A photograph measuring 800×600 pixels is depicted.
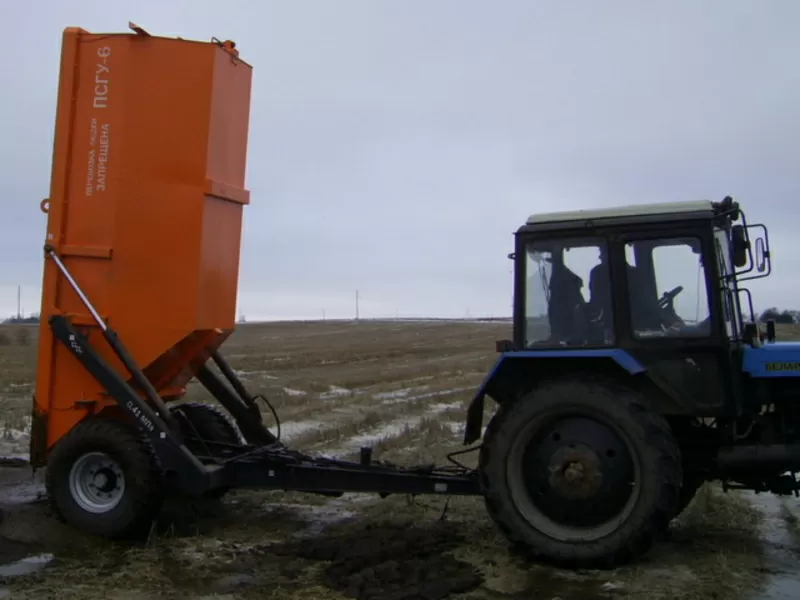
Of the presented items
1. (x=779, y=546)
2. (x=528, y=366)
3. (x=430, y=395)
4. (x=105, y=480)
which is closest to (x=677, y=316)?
(x=528, y=366)

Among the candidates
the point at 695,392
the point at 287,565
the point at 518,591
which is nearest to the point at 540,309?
the point at 695,392

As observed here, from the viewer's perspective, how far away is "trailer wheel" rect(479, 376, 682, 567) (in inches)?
232

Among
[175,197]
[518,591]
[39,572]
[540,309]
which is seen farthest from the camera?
[175,197]

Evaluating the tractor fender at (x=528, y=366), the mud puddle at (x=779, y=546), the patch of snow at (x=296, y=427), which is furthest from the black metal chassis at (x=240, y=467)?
the patch of snow at (x=296, y=427)

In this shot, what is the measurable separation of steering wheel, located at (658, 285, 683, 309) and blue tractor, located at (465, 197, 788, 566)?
1cm

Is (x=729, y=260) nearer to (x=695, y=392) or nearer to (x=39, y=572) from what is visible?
(x=695, y=392)

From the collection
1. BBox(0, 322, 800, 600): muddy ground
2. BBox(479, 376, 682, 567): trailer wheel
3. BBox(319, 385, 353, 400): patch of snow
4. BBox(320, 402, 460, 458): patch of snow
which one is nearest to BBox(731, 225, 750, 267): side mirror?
BBox(479, 376, 682, 567): trailer wheel

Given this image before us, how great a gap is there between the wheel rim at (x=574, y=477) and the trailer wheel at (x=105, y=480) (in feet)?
9.93

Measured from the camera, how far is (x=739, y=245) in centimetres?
625

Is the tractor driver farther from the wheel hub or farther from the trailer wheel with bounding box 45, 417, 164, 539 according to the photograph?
the trailer wheel with bounding box 45, 417, 164, 539

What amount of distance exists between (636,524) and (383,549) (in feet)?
6.29

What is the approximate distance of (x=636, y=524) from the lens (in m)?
5.87

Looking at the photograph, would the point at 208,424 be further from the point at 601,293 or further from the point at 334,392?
A: the point at 334,392

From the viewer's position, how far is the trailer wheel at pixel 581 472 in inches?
232
